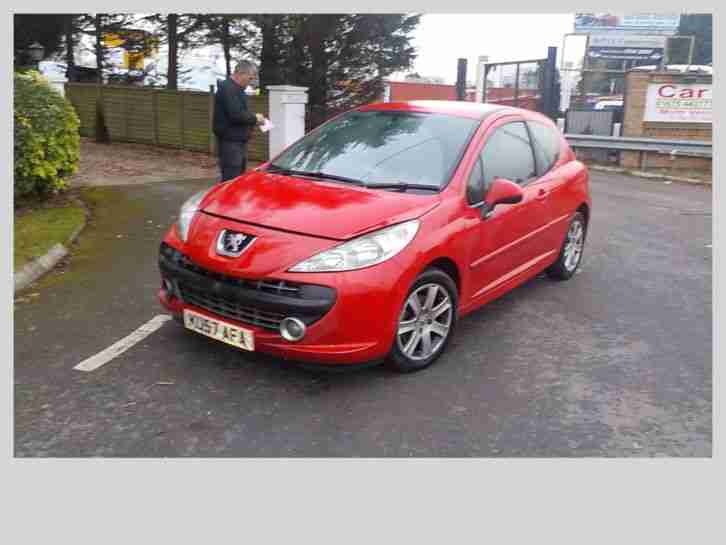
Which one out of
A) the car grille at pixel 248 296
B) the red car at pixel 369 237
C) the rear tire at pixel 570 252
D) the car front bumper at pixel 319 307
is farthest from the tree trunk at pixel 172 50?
the car front bumper at pixel 319 307

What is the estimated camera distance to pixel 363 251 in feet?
13.0

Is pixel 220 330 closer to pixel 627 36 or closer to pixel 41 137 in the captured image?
pixel 41 137

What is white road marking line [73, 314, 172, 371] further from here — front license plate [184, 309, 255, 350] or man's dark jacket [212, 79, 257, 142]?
man's dark jacket [212, 79, 257, 142]

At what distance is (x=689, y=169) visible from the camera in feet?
49.8

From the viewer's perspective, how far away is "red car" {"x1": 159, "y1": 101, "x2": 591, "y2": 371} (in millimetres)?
3891

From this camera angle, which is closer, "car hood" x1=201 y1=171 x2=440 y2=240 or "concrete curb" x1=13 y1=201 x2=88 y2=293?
"car hood" x1=201 y1=171 x2=440 y2=240

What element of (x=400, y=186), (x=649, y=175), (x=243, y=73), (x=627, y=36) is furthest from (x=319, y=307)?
(x=627, y=36)

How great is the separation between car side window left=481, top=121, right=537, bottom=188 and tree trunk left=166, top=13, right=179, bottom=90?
13.4 m

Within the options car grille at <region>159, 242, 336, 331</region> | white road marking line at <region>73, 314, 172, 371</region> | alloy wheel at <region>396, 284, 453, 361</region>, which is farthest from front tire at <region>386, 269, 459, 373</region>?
white road marking line at <region>73, 314, 172, 371</region>

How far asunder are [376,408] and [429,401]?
13.0 inches

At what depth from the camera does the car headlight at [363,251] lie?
12.7 feet

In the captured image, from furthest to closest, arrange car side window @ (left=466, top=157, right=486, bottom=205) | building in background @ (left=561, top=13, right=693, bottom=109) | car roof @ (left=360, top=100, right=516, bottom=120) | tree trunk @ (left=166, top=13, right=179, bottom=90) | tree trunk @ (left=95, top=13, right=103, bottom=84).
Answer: building in background @ (left=561, top=13, right=693, bottom=109) < tree trunk @ (left=95, top=13, right=103, bottom=84) < tree trunk @ (left=166, top=13, right=179, bottom=90) < car roof @ (left=360, top=100, right=516, bottom=120) < car side window @ (left=466, top=157, right=486, bottom=205)

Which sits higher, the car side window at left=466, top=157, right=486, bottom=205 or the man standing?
the man standing

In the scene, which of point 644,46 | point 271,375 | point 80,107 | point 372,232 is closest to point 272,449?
point 271,375
